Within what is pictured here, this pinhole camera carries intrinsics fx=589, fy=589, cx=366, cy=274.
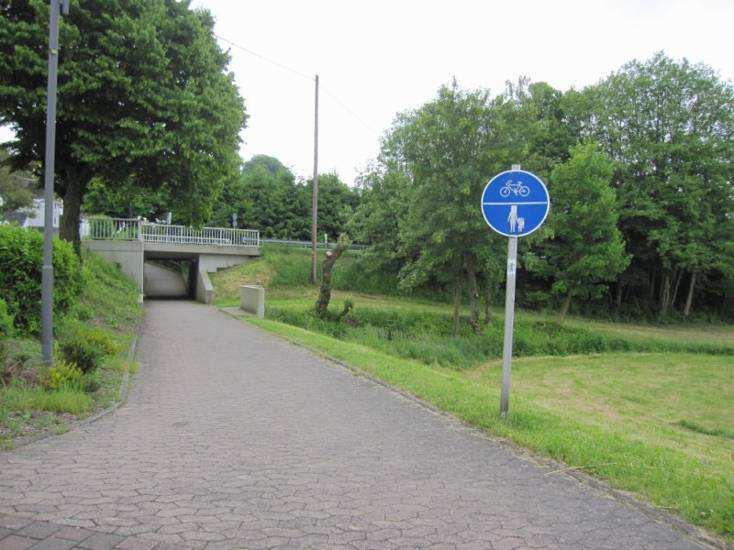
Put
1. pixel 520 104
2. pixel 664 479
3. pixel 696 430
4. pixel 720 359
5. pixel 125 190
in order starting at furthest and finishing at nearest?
1. pixel 720 359
2. pixel 520 104
3. pixel 125 190
4. pixel 696 430
5. pixel 664 479

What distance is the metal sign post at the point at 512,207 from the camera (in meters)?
6.94

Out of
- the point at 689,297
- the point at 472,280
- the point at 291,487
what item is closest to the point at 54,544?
the point at 291,487

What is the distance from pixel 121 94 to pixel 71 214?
4.69m

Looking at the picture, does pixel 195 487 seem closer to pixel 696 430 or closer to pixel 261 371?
pixel 261 371

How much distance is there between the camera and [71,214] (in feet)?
62.1

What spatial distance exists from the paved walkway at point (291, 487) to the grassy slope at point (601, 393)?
522mm

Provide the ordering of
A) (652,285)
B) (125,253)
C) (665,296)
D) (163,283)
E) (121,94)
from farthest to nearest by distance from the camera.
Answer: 1. (163,283)
2. (652,285)
3. (665,296)
4. (125,253)
5. (121,94)

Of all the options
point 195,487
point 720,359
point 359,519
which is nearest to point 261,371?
point 195,487

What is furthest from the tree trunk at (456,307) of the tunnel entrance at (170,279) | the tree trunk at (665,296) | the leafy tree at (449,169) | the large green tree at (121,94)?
the tree trunk at (665,296)

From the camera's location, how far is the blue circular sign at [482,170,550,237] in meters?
6.93

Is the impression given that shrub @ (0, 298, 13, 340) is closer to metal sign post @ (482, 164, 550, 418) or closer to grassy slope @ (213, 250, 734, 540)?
grassy slope @ (213, 250, 734, 540)

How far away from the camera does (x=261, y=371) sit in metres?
10.7

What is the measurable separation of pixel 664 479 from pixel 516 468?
1242 millimetres

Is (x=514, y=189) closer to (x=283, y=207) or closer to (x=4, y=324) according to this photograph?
(x=4, y=324)
